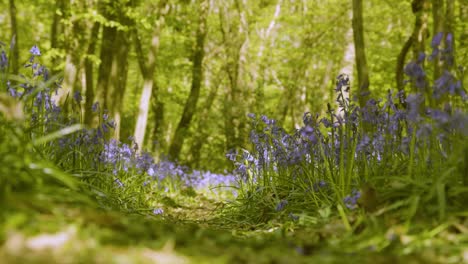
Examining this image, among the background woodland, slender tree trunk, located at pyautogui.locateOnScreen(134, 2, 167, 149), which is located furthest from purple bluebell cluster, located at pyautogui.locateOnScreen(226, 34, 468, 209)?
slender tree trunk, located at pyautogui.locateOnScreen(134, 2, 167, 149)

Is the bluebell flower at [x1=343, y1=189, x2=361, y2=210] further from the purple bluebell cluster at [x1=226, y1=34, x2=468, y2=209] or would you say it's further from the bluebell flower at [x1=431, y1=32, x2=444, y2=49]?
the bluebell flower at [x1=431, y1=32, x2=444, y2=49]

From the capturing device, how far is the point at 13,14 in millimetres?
13898

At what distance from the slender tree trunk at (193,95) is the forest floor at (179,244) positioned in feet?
40.2

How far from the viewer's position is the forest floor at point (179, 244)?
1.64m

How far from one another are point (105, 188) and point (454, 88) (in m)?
2.92

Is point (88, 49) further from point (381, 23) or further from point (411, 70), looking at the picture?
point (381, 23)

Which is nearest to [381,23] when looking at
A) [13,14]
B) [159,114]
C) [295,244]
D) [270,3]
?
[270,3]

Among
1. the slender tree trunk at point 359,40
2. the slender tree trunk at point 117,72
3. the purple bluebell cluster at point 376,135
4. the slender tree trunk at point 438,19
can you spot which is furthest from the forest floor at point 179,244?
the slender tree trunk at point 117,72

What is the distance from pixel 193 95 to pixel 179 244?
43.3ft

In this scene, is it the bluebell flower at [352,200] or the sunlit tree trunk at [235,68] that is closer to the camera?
the bluebell flower at [352,200]

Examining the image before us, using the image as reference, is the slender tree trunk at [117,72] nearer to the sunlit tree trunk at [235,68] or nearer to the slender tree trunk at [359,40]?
the sunlit tree trunk at [235,68]

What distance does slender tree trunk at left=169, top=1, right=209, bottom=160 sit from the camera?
14680 millimetres

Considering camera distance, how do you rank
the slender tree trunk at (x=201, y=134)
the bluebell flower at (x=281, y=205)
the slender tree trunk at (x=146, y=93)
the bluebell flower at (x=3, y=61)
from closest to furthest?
the bluebell flower at (x=3, y=61)
the bluebell flower at (x=281, y=205)
the slender tree trunk at (x=146, y=93)
the slender tree trunk at (x=201, y=134)

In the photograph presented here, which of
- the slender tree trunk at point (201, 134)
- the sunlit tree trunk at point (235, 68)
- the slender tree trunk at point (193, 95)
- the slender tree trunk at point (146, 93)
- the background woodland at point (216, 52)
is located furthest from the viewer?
the slender tree trunk at point (201, 134)
